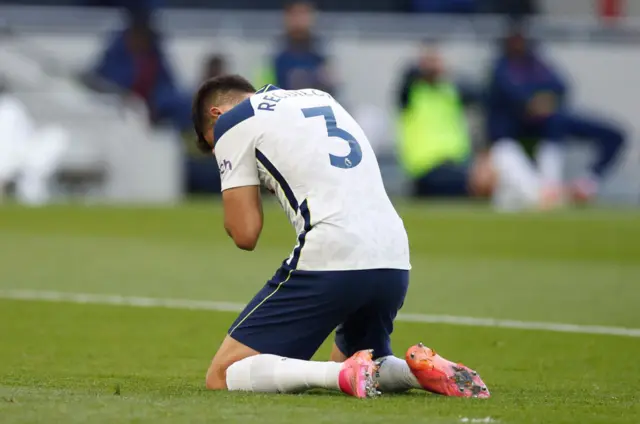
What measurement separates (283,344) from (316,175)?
0.72m

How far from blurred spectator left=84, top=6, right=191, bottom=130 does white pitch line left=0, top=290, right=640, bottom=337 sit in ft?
37.7

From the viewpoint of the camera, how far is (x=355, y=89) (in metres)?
24.5

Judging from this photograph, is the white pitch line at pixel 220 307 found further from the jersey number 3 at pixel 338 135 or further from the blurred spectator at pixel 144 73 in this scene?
the blurred spectator at pixel 144 73

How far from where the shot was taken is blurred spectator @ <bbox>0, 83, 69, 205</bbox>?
818 inches

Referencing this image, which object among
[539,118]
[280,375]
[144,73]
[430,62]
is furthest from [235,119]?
[539,118]

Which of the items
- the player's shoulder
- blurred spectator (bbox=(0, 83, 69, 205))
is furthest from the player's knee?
blurred spectator (bbox=(0, 83, 69, 205))

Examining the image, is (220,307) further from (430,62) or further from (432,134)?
(430,62)

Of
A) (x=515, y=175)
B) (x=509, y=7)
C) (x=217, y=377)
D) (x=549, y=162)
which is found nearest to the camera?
(x=217, y=377)

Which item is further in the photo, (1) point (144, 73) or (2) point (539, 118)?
(2) point (539, 118)

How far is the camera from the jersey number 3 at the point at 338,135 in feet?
20.5

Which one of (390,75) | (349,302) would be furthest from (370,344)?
(390,75)

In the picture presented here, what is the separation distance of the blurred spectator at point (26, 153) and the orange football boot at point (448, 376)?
49.2ft

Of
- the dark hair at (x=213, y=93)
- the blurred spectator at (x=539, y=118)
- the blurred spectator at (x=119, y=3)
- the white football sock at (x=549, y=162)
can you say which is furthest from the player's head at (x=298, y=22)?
the dark hair at (x=213, y=93)

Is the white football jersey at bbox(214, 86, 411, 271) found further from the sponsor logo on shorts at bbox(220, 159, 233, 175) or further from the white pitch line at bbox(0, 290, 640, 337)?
the white pitch line at bbox(0, 290, 640, 337)
